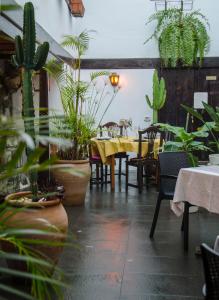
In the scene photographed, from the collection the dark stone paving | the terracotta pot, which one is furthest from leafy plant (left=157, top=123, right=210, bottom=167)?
the terracotta pot

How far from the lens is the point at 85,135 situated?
193 inches

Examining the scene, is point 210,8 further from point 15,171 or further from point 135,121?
point 15,171

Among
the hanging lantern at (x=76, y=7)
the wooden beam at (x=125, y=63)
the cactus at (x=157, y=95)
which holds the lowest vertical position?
the cactus at (x=157, y=95)

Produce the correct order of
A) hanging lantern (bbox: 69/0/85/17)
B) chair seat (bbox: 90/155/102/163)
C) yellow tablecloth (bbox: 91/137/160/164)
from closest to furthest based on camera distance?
yellow tablecloth (bbox: 91/137/160/164) → chair seat (bbox: 90/155/102/163) → hanging lantern (bbox: 69/0/85/17)

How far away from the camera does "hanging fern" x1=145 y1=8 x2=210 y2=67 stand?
25.1 feet

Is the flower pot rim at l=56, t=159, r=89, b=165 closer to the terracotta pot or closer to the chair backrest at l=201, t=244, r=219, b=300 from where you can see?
the terracotta pot

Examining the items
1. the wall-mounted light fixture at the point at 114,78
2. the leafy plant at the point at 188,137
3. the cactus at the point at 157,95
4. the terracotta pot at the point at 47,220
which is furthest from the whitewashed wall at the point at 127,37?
the terracotta pot at the point at 47,220

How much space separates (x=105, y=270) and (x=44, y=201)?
0.73m

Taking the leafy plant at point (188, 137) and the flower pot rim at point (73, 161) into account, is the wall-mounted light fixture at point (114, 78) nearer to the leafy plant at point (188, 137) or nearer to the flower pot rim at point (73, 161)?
the flower pot rim at point (73, 161)

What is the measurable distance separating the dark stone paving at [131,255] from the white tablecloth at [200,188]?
48 centimetres

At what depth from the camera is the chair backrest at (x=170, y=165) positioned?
3609 mm

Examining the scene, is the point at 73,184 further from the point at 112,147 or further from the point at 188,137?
the point at 188,137

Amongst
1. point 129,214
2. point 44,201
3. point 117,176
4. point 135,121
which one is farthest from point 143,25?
point 44,201

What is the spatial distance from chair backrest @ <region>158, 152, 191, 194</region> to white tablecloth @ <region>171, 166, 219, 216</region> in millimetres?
349
